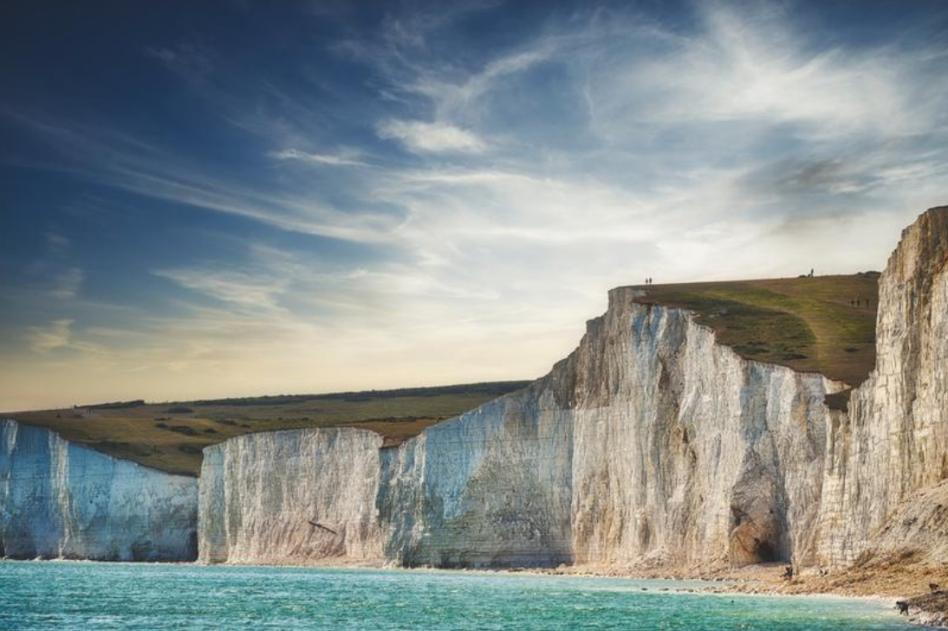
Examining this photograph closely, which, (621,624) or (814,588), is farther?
(814,588)

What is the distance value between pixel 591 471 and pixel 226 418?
65.9 m

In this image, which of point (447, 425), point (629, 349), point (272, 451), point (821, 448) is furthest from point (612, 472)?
point (272, 451)

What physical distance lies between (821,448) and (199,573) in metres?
36.3

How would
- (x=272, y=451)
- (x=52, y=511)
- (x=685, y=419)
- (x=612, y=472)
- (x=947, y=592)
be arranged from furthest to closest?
(x=52, y=511) → (x=272, y=451) → (x=612, y=472) → (x=685, y=419) → (x=947, y=592)

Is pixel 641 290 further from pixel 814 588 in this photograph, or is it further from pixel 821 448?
pixel 814 588

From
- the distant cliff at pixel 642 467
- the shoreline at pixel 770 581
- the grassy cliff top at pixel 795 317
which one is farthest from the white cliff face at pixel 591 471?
the grassy cliff top at pixel 795 317

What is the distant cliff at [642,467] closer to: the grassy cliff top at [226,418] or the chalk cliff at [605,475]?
the chalk cliff at [605,475]

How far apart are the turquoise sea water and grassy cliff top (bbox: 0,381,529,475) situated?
23.4 metres

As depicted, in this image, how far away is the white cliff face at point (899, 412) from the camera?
3762 centimetres

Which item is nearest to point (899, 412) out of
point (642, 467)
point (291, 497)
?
point (642, 467)

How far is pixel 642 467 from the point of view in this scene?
6375cm

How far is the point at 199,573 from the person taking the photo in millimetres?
72625

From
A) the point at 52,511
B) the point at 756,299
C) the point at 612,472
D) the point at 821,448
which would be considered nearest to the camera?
the point at 821,448

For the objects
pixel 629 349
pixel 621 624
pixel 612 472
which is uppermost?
pixel 629 349
